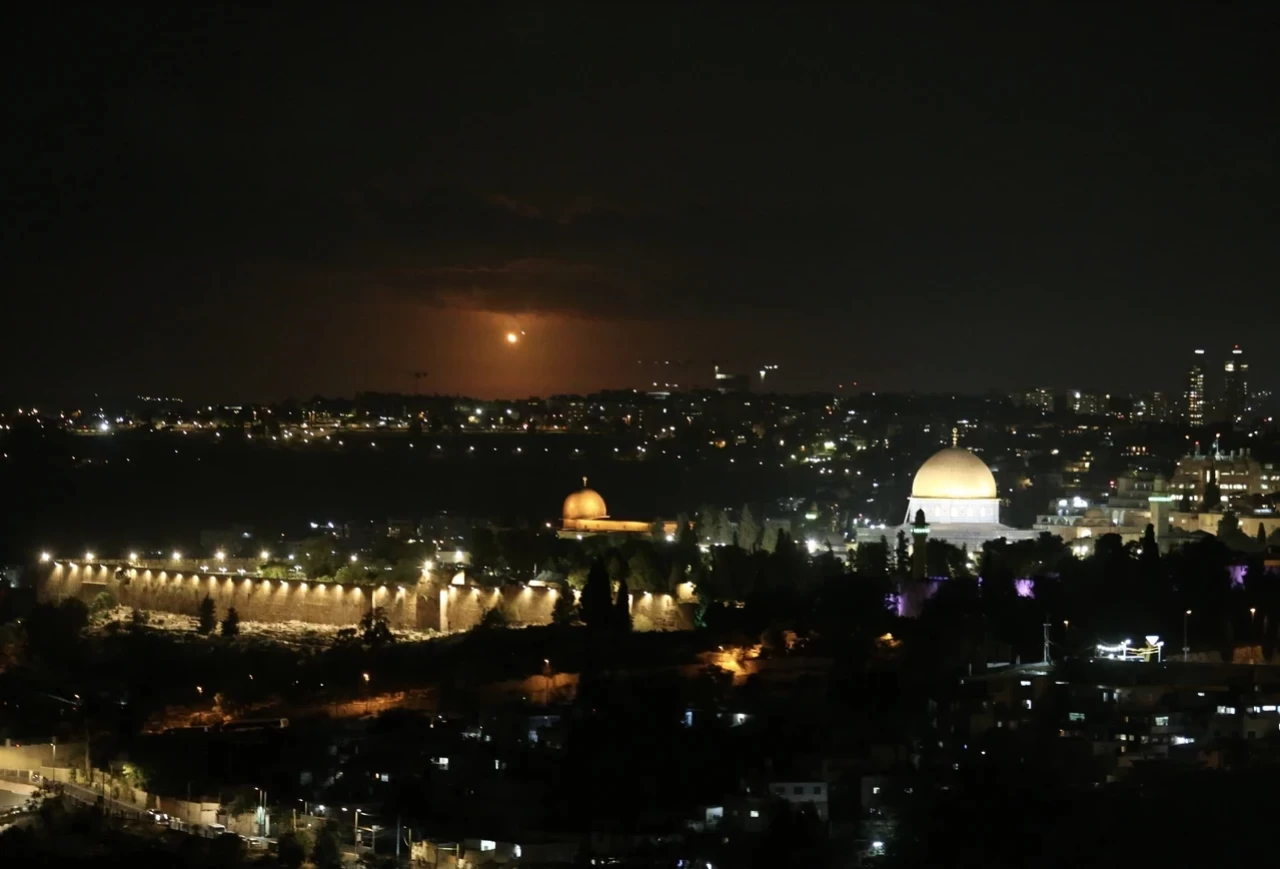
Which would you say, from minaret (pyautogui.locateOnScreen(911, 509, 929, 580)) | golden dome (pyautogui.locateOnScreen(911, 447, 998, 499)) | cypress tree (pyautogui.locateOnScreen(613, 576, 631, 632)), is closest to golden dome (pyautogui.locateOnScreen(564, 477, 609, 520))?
golden dome (pyautogui.locateOnScreen(911, 447, 998, 499))

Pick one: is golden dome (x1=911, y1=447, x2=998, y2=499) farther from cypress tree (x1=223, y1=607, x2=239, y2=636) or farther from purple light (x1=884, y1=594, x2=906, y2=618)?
cypress tree (x1=223, y1=607, x2=239, y2=636)

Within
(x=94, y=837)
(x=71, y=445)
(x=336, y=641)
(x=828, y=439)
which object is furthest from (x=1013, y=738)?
(x=71, y=445)

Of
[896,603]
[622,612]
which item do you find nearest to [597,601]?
[622,612]

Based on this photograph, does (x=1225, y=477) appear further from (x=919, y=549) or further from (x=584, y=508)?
(x=919, y=549)

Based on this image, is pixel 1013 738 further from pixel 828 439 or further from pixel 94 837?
pixel 828 439

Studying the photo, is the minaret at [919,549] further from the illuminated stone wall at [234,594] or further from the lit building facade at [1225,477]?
the lit building facade at [1225,477]
